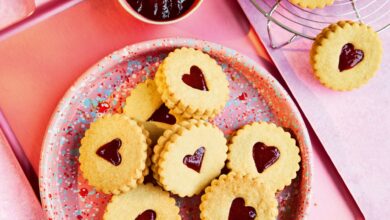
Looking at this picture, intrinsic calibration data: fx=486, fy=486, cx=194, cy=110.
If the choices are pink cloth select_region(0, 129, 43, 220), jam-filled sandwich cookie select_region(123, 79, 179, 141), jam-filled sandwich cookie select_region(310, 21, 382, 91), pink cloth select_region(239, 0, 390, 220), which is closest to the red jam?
jam-filled sandwich cookie select_region(123, 79, 179, 141)

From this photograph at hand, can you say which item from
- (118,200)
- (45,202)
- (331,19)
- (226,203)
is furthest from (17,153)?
(331,19)

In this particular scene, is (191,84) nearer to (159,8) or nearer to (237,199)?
(159,8)

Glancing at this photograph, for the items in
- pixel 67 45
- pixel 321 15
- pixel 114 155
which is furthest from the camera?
pixel 321 15

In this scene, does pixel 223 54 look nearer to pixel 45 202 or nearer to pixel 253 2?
pixel 253 2

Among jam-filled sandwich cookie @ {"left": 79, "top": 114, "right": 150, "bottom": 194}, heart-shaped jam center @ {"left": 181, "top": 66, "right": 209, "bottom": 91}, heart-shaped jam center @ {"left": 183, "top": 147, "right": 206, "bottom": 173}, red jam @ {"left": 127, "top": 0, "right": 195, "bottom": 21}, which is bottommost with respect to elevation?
heart-shaped jam center @ {"left": 183, "top": 147, "right": 206, "bottom": 173}

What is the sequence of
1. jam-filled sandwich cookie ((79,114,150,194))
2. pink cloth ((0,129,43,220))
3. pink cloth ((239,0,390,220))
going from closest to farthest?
jam-filled sandwich cookie ((79,114,150,194)) → pink cloth ((0,129,43,220)) → pink cloth ((239,0,390,220))

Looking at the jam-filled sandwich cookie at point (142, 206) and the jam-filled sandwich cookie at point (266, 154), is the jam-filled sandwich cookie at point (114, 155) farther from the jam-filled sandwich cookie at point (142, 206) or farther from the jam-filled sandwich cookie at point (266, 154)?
the jam-filled sandwich cookie at point (266, 154)

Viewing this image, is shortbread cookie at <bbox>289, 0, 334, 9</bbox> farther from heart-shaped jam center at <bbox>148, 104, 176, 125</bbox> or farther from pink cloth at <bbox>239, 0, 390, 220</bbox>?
heart-shaped jam center at <bbox>148, 104, 176, 125</bbox>

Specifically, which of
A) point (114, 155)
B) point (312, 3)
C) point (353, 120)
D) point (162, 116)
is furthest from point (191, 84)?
point (353, 120)

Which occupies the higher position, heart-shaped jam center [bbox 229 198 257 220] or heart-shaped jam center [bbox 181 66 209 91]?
heart-shaped jam center [bbox 181 66 209 91]
